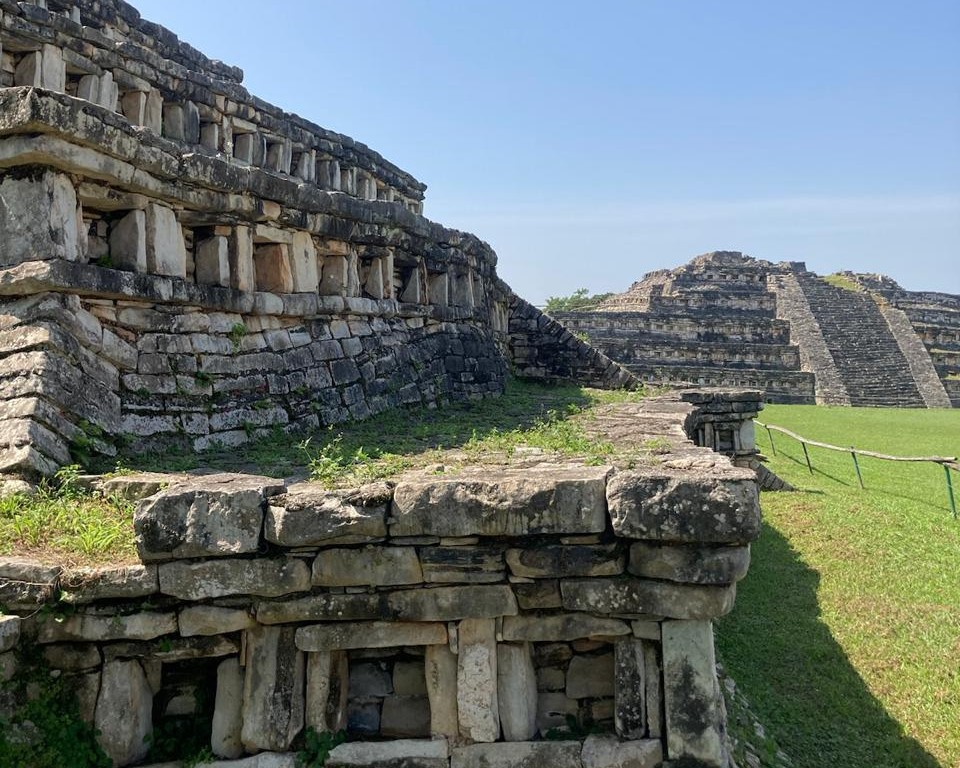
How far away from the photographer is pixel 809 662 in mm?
6660

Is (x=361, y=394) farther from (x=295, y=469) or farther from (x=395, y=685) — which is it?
(x=395, y=685)

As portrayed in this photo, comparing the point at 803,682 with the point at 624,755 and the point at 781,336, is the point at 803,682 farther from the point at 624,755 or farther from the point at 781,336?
the point at 781,336

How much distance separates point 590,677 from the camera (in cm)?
399

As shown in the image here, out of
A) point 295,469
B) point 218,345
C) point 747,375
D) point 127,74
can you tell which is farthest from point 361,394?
point 747,375

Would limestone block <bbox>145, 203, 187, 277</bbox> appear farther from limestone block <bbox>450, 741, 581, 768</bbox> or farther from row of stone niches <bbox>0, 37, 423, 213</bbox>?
row of stone niches <bbox>0, 37, 423, 213</bbox>

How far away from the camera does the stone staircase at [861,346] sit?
106 feet

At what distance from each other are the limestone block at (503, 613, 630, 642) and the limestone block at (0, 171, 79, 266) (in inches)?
151

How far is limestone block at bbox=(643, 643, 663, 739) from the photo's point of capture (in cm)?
378

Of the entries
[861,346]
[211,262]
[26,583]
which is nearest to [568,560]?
[26,583]

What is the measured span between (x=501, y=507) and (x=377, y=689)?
48.5 inches

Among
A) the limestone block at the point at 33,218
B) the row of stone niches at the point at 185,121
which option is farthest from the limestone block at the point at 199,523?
the row of stone niches at the point at 185,121

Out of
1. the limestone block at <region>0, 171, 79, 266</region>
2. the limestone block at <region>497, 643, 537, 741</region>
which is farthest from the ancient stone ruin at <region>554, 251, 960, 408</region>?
the limestone block at <region>497, 643, 537, 741</region>

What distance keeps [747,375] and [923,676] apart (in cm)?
2667

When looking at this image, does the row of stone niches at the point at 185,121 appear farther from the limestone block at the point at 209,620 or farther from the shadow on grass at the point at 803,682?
the shadow on grass at the point at 803,682
